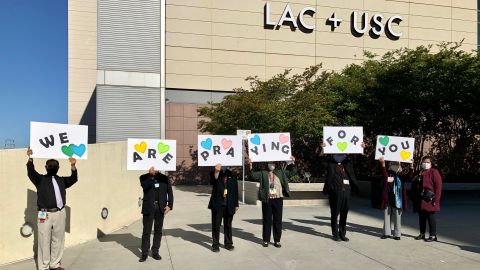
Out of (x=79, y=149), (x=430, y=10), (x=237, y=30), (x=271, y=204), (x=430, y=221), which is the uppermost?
(x=430, y=10)

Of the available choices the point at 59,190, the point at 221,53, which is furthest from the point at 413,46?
the point at 59,190

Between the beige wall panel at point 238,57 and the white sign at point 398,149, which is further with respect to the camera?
the beige wall panel at point 238,57

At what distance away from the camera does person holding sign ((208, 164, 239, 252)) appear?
8008 mm

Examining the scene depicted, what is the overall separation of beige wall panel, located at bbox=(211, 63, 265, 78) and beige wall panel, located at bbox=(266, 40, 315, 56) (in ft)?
4.87

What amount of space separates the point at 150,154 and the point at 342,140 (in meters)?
4.39

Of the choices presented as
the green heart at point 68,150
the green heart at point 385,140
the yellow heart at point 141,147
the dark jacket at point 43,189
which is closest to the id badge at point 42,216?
the dark jacket at point 43,189

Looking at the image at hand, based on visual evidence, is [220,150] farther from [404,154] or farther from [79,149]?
[404,154]

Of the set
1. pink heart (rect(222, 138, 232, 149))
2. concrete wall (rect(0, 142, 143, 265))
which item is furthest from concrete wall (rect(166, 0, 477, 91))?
pink heart (rect(222, 138, 232, 149))

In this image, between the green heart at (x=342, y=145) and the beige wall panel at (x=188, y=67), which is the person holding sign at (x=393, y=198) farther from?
the beige wall panel at (x=188, y=67)

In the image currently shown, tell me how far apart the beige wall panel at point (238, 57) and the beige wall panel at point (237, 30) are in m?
1.14

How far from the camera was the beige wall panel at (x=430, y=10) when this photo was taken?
96.8ft

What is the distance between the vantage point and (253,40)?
26500 mm

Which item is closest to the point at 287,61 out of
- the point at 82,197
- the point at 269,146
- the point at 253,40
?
the point at 253,40

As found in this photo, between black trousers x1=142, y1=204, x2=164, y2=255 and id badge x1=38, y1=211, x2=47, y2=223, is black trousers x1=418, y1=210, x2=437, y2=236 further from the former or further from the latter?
id badge x1=38, y1=211, x2=47, y2=223
